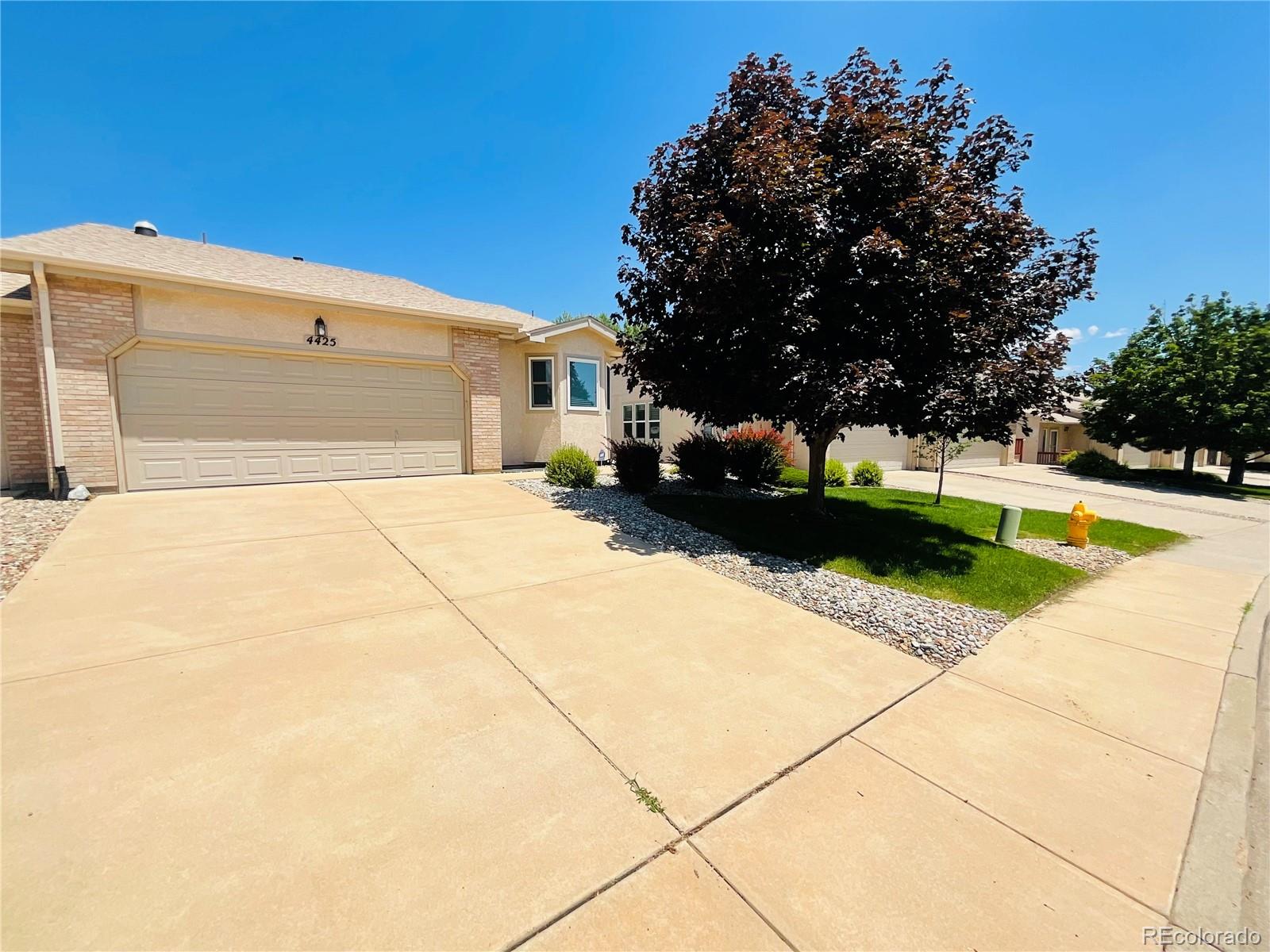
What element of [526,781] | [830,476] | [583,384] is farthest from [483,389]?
[526,781]

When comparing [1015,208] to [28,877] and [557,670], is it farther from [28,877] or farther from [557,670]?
[28,877]

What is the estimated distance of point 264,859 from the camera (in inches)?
77.6

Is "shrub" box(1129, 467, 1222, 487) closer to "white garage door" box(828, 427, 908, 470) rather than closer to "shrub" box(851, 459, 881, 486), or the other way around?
"white garage door" box(828, 427, 908, 470)

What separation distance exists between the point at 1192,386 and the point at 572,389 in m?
22.6

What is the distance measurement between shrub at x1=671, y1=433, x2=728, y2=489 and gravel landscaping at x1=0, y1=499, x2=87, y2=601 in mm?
9321

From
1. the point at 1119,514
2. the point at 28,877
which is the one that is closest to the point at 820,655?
the point at 28,877

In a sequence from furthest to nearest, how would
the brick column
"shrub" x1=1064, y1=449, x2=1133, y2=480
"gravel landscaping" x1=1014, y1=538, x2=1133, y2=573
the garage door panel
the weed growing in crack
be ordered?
"shrub" x1=1064, y1=449, x2=1133, y2=480 → the brick column → the garage door panel → "gravel landscaping" x1=1014, y1=538, x2=1133, y2=573 → the weed growing in crack

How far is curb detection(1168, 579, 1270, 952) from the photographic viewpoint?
201cm

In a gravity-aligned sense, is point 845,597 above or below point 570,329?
below

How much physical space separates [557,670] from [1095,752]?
333cm

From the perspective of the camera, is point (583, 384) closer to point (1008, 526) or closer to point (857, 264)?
point (857, 264)

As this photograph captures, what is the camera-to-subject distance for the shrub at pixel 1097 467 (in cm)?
2064

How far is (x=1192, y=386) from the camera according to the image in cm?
1830

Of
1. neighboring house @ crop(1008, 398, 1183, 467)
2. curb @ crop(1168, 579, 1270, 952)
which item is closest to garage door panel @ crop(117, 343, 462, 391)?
curb @ crop(1168, 579, 1270, 952)
